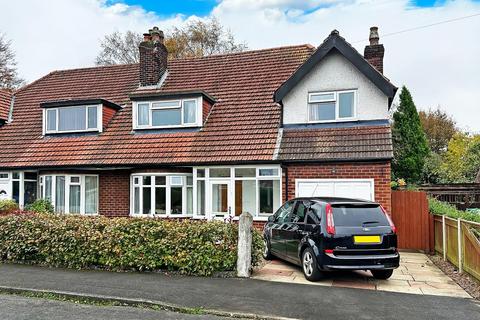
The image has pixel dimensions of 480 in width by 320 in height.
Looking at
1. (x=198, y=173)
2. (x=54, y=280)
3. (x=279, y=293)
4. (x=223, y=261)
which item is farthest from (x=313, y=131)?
(x=54, y=280)

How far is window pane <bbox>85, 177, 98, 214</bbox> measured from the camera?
15438 mm

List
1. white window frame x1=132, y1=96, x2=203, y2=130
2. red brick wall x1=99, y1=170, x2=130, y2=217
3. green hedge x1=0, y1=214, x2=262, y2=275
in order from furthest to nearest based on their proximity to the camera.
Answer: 1. white window frame x1=132, y1=96, x2=203, y2=130
2. red brick wall x1=99, y1=170, x2=130, y2=217
3. green hedge x1=0, y1=214, x2=262, y2=275

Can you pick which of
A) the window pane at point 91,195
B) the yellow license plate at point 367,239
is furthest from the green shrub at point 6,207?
the yellow license plate at point 367,239

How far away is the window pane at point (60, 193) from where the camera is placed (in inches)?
610

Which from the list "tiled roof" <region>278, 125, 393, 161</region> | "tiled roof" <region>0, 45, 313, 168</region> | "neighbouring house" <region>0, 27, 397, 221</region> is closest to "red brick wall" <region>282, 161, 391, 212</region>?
"neighbouring house" <region>0, 27, 397, 221</region>

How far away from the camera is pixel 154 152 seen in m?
14.6

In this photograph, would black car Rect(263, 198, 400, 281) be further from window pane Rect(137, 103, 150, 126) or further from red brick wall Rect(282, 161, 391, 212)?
window pane Rect(137, 103, 150, 126)

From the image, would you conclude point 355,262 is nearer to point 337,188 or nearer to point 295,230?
point 295,230

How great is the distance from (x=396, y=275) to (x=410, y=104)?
74.6 ft

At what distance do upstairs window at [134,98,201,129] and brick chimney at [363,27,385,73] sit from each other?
6.23 metres

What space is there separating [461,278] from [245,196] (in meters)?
7.06

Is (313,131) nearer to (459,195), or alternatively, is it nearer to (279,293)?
(279,293)

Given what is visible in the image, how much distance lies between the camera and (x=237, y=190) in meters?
14.0

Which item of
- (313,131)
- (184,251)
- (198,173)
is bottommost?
(184,251)
